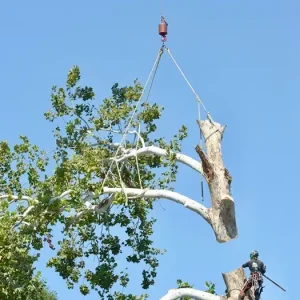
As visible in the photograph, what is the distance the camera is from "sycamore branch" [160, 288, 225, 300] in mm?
13898

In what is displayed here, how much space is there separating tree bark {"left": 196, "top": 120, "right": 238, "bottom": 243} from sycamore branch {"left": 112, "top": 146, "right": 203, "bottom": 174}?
18.2 inches

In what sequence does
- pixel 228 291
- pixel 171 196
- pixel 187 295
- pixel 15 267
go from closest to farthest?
pixel 187 295 < pixel 228 291 < pixel 171 196 < pixel 15 267

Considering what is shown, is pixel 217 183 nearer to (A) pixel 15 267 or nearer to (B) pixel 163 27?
(B) pixel 163 27

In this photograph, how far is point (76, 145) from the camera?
733 inches

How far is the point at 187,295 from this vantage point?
14.0 metres

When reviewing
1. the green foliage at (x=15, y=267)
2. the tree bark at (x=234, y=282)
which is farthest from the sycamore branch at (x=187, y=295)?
the green foliage at (x=15, y=267)

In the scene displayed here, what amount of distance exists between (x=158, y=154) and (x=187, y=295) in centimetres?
334

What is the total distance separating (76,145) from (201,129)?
482 cm

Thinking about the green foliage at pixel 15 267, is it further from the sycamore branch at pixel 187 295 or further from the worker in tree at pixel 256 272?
the worker in tree at pixel 256 272

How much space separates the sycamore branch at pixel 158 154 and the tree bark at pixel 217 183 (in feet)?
Answer: 1.52

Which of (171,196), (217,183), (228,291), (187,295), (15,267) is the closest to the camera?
(217,183)

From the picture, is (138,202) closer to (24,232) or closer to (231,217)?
(24,232)

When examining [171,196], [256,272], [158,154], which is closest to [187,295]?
[256,272]

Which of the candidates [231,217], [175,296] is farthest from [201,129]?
[175,296]
